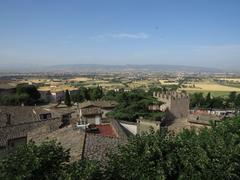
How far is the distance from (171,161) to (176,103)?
1404 inches

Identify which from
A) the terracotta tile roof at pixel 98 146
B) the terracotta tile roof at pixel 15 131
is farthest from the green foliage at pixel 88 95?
the terracotta tile roof at pixel 98 146

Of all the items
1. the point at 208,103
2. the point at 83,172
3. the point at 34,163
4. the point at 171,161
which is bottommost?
the point at 208,103

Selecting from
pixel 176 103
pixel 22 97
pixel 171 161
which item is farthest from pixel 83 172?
pixel 22 97

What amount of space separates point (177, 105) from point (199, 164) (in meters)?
35.8

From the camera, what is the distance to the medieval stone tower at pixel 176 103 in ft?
151

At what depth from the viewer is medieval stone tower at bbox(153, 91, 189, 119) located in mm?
46062

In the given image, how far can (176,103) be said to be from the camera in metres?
46.4

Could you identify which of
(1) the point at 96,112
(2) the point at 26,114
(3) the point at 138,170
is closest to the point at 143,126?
(1) the point at 96,112

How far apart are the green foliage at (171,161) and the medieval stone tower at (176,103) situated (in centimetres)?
3331

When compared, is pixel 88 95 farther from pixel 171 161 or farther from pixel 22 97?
pixel 171 161

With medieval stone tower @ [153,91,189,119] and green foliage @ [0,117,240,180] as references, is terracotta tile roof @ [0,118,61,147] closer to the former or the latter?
green foliage @ [0,117,240,180]

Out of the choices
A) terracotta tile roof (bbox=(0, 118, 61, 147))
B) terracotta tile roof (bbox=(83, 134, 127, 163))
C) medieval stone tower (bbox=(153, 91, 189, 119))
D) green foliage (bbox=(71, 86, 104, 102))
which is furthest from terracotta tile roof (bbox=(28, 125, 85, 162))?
green foliage (bbox=(71, 86, 104, 102))

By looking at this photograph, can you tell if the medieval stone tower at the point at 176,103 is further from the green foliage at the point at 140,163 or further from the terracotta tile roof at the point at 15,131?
the green foliage at the point at 140,163

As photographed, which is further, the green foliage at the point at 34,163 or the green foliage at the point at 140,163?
the green foliage at the point at 140,163
